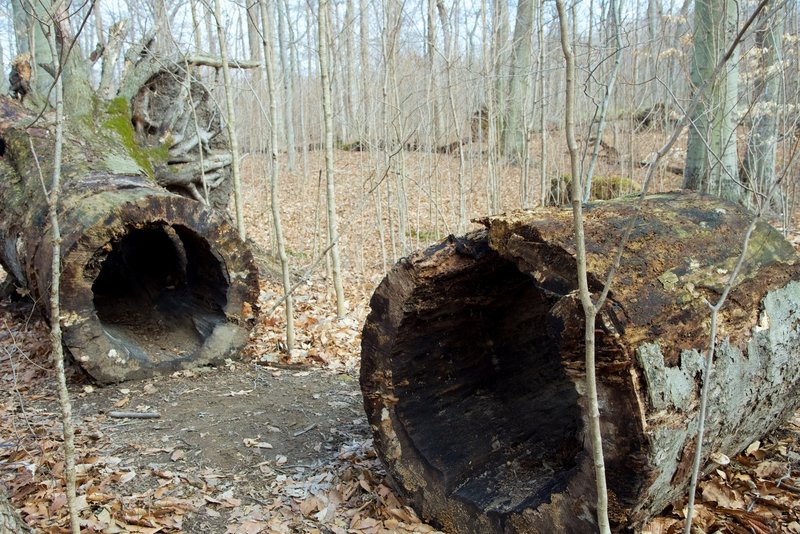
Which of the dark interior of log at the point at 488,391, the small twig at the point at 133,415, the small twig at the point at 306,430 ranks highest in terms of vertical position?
the dark interior of log at the point at 488,391

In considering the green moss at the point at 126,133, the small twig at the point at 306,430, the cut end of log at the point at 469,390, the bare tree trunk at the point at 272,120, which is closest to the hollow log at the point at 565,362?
the cut end of log at the point at 469,390

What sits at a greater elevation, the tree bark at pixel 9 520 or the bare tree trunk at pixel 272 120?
the bare tree trunk at pixel 272 120

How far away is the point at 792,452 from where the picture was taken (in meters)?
3.10

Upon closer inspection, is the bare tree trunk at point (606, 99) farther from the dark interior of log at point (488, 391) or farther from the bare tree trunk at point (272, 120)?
the bare tree trunk at point (272, 120)

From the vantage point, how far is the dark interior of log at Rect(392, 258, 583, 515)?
286 cm

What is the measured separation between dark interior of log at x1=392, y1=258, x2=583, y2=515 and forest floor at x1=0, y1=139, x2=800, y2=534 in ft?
1.21

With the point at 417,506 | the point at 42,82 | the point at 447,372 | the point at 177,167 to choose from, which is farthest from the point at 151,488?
the point at 42,82

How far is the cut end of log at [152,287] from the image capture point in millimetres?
4094

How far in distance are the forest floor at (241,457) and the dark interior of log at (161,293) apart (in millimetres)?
456

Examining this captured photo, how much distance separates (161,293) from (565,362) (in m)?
4.42

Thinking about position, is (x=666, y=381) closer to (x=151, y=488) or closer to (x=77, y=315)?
(x=151, y=488)

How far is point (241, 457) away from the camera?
133 inches

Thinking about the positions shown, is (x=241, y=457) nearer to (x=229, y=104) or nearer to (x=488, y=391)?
(x=488, y=391)

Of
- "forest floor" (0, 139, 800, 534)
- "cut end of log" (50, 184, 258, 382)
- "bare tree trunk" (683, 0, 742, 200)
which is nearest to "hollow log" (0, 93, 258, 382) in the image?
"cut end of log" (50, 184, 258, 382)
